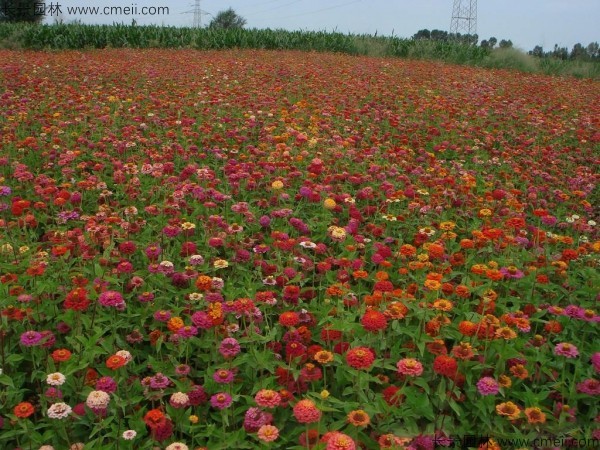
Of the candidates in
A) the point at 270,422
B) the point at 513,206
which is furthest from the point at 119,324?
the point at 513,206

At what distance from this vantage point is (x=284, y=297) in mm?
2742

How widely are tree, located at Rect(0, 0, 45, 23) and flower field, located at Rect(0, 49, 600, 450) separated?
92.2ft

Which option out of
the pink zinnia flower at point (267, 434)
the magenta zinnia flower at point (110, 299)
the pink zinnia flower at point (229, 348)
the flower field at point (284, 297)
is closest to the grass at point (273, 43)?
the flower field at point (284, 297)

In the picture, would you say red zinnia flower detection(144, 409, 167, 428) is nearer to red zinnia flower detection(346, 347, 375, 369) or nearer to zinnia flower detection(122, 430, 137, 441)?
zinnia flower detection(122, 430, 137, 441)

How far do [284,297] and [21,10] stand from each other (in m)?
32.8

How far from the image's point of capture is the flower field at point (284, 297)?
7.02 feet

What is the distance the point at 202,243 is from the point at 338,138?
2.76 m

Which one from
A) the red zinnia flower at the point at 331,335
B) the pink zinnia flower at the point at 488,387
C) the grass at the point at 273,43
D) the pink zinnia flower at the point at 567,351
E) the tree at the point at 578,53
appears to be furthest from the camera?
the tree at the point at 578,53

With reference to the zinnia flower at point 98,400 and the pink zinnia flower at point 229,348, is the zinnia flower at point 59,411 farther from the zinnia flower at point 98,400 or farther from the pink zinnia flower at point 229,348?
the pink zinnia flower at point 229,348

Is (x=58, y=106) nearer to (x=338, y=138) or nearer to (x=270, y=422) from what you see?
(x=338, y=138)

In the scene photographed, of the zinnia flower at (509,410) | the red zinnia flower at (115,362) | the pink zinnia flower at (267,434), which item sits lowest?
the zinnia flower at (509,410)

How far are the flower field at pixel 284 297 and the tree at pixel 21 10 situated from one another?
2809cm

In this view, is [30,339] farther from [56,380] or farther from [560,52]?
[560,52]

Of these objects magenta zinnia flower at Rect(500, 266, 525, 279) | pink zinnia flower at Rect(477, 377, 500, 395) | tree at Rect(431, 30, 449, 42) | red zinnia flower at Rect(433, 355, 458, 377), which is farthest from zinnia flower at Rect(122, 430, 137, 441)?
tree at Rect(431, 30, 449, 42)
